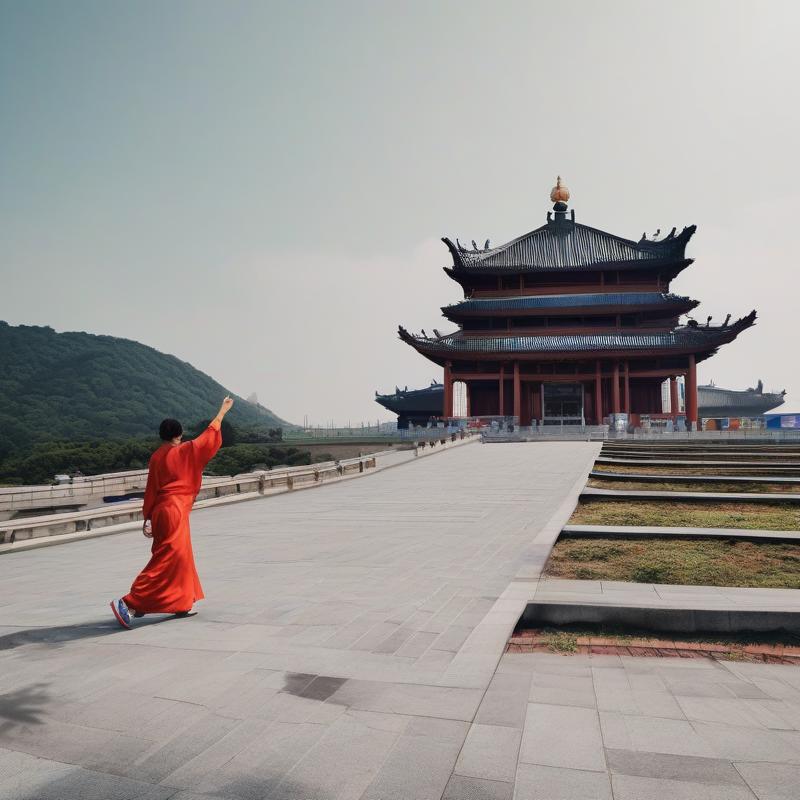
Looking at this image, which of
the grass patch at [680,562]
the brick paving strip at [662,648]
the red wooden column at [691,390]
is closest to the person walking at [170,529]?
the brick paving strip at [662,648]

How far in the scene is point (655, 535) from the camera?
25.0 feet

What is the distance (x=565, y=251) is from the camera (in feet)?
147

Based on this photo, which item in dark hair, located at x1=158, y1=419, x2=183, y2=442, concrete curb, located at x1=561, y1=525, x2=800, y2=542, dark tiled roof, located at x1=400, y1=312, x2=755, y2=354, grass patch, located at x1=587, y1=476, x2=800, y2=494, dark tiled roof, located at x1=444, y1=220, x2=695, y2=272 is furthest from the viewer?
dark tiled roof, located at x1=444, y1=220, x2=695, y2=272

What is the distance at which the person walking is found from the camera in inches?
188

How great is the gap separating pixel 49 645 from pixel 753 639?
16.4 ft

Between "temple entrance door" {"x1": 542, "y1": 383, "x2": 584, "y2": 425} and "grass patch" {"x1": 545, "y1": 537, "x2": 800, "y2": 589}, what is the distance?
3444 cm

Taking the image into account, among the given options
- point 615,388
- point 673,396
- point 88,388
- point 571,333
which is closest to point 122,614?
point 615,388

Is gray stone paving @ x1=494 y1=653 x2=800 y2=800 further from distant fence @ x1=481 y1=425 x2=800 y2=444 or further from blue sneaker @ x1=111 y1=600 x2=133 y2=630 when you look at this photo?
distant fence @ x1=481 y1=425 x2=800 y2=444

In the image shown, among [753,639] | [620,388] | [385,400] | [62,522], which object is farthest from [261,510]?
[385,400]

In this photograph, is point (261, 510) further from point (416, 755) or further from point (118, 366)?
point (118, 366)

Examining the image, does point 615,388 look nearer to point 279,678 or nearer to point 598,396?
point 598,396

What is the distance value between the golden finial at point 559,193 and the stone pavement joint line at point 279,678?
151 feet

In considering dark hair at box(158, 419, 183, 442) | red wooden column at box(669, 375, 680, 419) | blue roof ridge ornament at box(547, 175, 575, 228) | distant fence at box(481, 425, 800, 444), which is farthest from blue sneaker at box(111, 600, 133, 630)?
blue roof ridge ornament at box(547, 175, 575, 228)

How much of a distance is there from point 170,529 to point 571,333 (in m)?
38.7
